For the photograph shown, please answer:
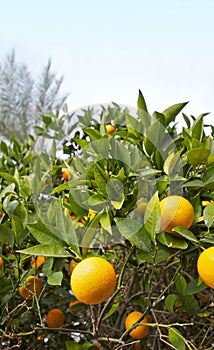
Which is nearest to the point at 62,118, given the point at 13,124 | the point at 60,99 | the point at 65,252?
the point at 65,252

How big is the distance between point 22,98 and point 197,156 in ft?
15.9

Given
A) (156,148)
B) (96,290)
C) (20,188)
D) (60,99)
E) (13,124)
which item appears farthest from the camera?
(60,99)

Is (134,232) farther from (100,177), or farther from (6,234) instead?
(6,234)

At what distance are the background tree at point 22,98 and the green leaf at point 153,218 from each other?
13.2 feet

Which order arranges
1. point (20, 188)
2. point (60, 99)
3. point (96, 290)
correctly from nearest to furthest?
point (96, 290), point (20, 188), point (60, 99)

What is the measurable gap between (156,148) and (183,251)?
167mm

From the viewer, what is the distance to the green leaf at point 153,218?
583 millimetres

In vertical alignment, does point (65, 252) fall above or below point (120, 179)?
below

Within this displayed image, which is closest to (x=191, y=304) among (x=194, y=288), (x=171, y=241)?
(x=194, y=288)

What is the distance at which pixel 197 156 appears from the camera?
640mm

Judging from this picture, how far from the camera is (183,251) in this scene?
67cm

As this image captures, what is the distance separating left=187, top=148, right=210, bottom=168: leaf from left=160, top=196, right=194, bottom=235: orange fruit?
0.23 feet

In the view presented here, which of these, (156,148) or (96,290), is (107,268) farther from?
(156,148)

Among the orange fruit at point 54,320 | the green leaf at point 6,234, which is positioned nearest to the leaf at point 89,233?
the green leaf at point 6,234
